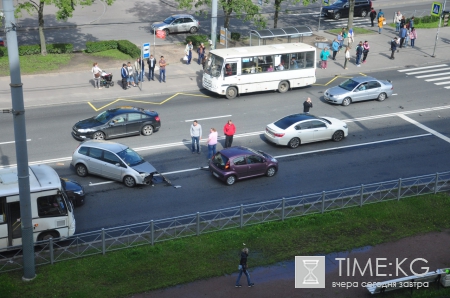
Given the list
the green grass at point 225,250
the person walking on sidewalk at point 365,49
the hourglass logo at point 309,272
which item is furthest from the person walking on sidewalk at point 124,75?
the hourglass logo at point 309,272

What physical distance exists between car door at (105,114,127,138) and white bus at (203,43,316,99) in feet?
25.4

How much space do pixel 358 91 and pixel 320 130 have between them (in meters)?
6.73

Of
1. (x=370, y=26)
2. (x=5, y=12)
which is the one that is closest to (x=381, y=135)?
(x=5, y=12)

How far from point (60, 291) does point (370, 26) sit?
40.6m

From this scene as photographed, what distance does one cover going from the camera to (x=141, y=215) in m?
21.2

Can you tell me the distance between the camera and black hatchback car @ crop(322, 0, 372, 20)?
5197 centimetres

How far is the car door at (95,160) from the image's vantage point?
920 inches

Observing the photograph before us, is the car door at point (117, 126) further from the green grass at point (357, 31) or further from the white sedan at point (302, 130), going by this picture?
the green grass at point (357, 31)

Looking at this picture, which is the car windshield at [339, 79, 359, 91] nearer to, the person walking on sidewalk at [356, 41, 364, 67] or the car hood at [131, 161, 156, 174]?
the person walking on sidewalk at [356, 41, 364, 67]

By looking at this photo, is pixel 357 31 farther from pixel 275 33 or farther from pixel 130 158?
pixel 130 158

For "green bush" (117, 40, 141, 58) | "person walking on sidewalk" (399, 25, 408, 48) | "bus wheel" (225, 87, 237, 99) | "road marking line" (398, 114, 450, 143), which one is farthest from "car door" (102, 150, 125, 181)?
"person walking on sidewalk" (399, 25, 408, 48)

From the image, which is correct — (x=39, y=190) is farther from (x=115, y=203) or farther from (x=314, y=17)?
(x=314, y=17)

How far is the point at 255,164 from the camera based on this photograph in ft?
78.3

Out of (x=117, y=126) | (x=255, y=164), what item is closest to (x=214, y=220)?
(x=255, y=164)
